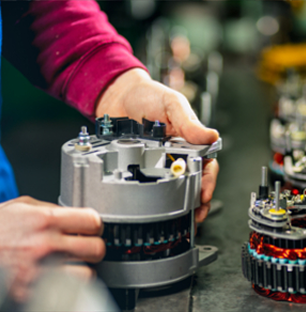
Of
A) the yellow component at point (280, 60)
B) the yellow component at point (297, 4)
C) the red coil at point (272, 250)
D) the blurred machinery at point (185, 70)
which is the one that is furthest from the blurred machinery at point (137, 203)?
the yellow component at point (297, 4)

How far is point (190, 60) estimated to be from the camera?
3840mm

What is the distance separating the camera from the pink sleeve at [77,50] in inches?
46.4

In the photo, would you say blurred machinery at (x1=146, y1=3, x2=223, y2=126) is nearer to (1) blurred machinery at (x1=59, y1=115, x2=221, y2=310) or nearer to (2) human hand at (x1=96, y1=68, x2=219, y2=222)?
(2) human hand at (x1=96, y1=68, x2=219, y2=222)

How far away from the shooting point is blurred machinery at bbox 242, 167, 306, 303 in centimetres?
67

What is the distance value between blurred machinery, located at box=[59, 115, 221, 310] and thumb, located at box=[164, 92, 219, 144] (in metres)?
0.06

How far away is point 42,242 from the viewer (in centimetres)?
61

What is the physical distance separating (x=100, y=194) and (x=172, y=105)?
37cm

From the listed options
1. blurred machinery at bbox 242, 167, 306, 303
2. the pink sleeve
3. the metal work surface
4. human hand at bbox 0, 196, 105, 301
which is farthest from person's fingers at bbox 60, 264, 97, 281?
the pink sleeve

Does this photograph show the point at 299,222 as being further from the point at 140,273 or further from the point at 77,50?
the point at 77,50

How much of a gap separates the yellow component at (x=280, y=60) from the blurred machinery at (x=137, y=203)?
543 centimetres

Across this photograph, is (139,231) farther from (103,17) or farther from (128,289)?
(103,17)

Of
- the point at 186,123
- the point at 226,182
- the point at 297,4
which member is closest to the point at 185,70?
the point at 226,182

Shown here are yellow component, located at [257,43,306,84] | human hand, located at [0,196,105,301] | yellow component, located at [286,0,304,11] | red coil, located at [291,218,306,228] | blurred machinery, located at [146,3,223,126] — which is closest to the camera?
human hand, located at [0,196,105,301]

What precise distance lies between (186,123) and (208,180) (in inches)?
4.9
